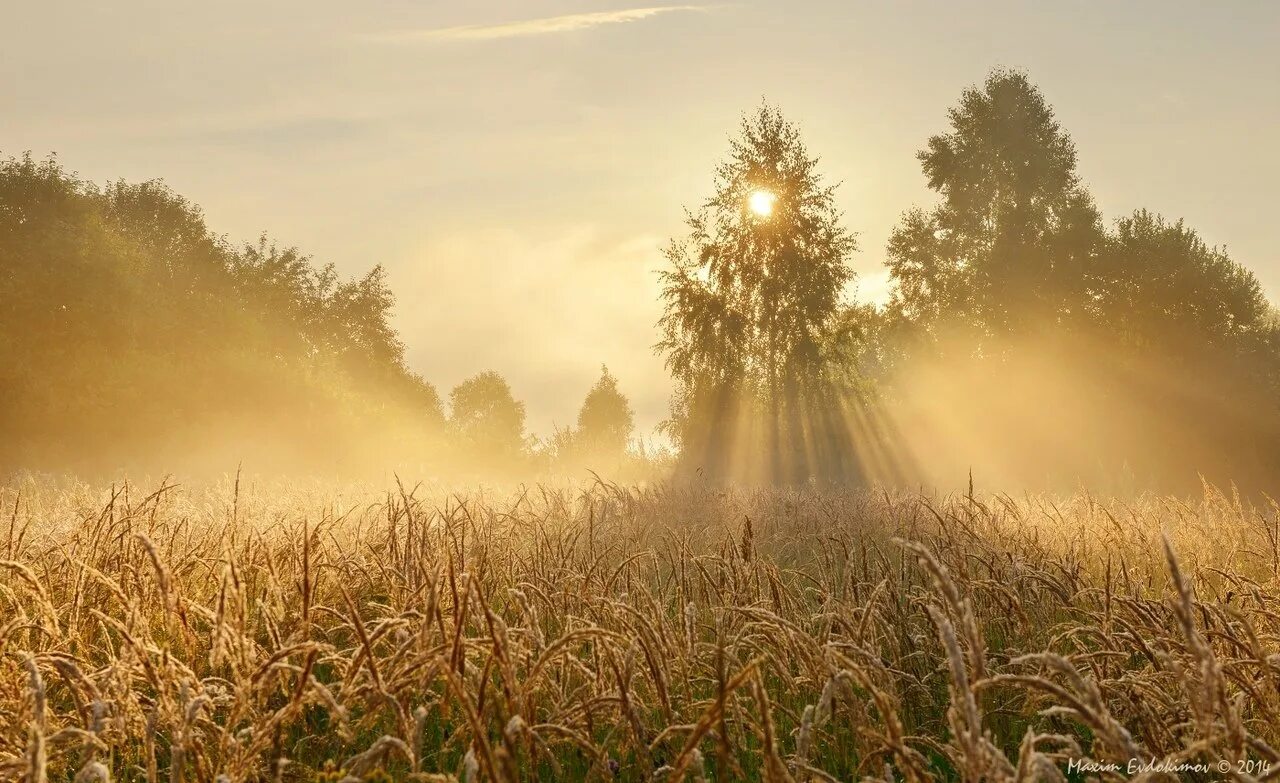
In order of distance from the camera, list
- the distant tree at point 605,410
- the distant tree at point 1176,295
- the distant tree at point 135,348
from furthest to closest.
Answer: the distant tree at point 605,410
the distant tree at point 1176,295
the distant tree at point 135,348

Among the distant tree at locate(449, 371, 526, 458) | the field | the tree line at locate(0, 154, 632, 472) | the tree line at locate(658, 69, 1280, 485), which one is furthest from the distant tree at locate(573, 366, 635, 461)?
the field

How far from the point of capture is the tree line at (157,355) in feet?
81.4

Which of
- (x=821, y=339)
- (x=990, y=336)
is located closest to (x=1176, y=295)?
(x=990, y=336)

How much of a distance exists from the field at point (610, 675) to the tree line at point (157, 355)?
2079 cm

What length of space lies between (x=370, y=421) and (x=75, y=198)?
15.7m

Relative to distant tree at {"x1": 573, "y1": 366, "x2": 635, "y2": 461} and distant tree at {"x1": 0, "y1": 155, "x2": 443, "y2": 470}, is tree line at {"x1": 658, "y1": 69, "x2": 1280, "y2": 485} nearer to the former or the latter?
distant tree at {"x1": 0, "y1": 155, "x2": 443, "y2": 470}

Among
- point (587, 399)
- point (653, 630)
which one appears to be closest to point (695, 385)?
point (653, 630)

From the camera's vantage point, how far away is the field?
1.37 m

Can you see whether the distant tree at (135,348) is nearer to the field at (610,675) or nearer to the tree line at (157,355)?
the tree line at (157,355)

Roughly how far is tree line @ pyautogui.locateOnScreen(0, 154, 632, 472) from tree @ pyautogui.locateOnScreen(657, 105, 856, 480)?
503 centimetres


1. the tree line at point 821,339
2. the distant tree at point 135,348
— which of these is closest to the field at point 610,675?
the tree line at point 821,339

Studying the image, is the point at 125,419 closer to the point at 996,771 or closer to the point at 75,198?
the point at 75,198

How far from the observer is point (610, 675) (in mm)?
2430

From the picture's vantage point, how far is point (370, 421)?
127 ft
